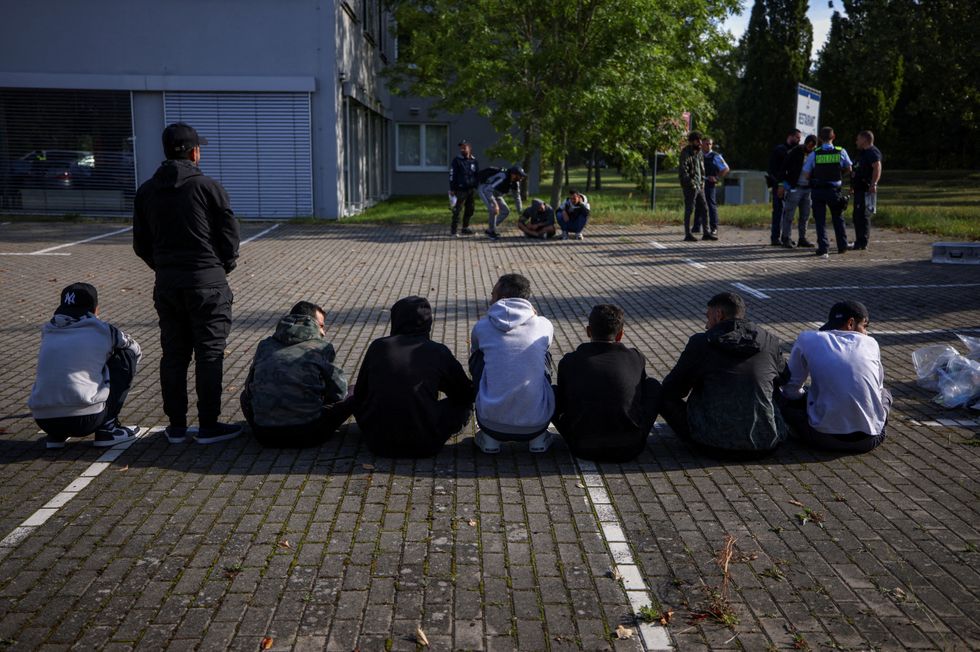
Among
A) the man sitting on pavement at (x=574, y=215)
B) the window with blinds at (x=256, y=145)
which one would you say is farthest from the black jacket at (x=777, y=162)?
the window with blinds at (x=256, y=145)

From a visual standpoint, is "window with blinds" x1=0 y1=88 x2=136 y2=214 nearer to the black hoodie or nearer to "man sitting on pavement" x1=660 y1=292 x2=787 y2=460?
the black hoodie

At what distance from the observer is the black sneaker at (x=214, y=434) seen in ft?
21.3

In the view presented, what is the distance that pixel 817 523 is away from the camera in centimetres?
516

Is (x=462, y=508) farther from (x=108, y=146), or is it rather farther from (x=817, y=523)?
(x=108, y=146)

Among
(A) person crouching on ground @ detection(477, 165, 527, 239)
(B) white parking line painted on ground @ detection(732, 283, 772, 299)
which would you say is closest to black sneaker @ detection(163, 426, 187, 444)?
(B) white parking line painted on ground @ detection(732, 283, 772, 299)

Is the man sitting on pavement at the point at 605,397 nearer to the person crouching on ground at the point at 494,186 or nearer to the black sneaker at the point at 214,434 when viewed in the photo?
the black sneaker at the point at 214,434

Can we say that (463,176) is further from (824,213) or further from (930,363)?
(930,363)

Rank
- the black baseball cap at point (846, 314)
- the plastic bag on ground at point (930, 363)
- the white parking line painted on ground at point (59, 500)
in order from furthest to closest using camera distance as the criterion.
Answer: the plastic bag on ground at point (930, 363) → the black baseball cap at point (846, 314) → the white parking line painted on ground at point (59, 500)

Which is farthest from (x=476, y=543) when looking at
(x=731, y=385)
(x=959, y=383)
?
(x=959, y=383)

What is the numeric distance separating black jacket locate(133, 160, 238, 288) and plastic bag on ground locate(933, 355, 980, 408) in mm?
5785

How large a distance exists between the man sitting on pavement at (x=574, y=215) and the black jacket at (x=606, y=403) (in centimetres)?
1349

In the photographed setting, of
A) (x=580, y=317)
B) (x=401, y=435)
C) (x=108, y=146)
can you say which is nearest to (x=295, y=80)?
(x=108, y=146)

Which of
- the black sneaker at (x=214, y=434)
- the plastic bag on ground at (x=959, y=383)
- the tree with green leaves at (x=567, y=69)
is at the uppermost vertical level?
the tree with green leaves at (x=567, y=69)

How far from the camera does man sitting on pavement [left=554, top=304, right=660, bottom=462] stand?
235 inches
